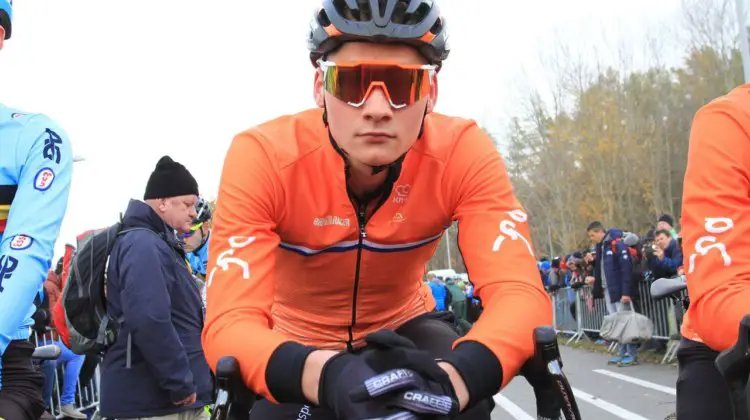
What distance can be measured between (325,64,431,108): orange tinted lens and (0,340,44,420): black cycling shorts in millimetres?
1618

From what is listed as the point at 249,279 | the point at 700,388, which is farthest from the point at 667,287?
the point at 249,279

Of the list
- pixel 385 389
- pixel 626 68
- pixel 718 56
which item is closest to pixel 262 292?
pixel 385 389

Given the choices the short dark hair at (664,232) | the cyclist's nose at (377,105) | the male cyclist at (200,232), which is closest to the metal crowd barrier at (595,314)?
the short dark hair at (664,232)

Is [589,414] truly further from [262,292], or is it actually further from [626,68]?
[626,68]

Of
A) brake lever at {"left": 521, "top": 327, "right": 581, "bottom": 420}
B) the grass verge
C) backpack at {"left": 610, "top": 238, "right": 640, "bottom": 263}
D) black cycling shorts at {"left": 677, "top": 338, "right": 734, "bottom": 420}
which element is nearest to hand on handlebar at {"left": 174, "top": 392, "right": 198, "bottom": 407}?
black cycling shorts at {"left": 677, "top": 338, "right": 734, "bottom": 420}

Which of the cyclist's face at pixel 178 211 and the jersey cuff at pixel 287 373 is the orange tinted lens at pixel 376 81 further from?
the cyclist's face at pixel 178 211

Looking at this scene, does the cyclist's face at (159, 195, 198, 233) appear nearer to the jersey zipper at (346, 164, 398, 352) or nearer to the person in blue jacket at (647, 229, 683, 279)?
the jersey zipper at (346, 164, 398, 352)

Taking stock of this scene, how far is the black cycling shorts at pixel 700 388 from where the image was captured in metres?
2.94

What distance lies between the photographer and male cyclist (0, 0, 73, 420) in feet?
8.95

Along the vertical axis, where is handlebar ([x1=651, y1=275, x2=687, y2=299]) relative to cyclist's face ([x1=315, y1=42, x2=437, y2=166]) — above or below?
below

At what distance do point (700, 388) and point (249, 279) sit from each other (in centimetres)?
183

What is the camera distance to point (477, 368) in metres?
2.21

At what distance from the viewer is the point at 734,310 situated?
2.54 m

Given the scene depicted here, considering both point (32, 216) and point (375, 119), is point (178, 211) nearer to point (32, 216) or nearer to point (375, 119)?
point (32, 216)
